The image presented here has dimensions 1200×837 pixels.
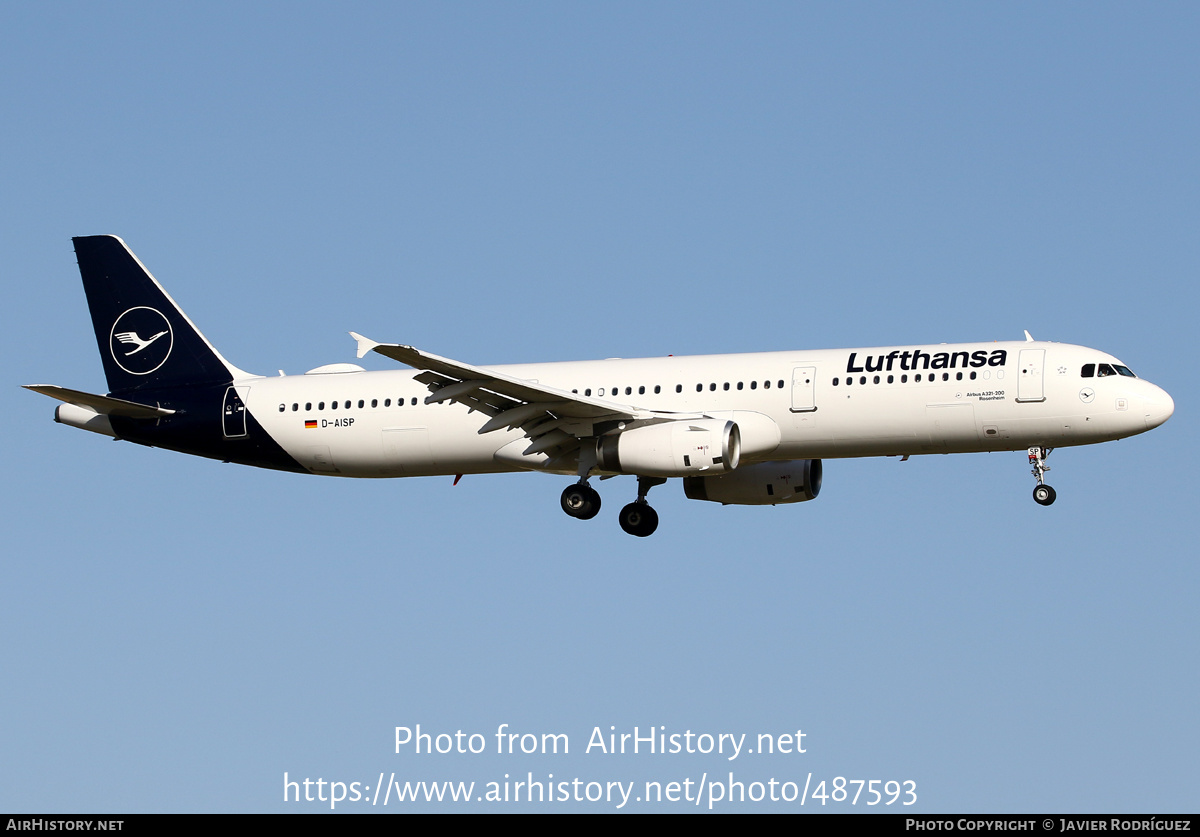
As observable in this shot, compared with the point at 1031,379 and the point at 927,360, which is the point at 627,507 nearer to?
the point at 927,360

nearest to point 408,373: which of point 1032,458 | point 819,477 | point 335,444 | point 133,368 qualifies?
point 335,444

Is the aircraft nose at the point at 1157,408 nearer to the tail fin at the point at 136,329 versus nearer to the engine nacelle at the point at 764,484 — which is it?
the engine nacelle at the point at 764,484

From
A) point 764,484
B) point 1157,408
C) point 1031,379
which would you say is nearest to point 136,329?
point 764,484

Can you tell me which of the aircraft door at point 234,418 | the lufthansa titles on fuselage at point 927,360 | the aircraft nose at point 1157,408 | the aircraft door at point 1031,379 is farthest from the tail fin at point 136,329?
the aircraft nose at point 1157,408

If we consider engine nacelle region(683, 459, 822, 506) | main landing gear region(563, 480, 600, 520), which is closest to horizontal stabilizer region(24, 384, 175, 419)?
main landing gear region(563, 480, 600, 520)

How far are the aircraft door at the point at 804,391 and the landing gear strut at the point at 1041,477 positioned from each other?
18.1 ft

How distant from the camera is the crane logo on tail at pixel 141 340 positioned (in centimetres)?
4925

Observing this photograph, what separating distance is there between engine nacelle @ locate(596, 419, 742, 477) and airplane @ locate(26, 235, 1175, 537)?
0.13ft

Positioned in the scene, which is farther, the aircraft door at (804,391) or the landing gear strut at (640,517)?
the landing gear strut at (640,517)

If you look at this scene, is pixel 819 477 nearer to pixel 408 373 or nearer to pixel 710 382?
pixel 710 382

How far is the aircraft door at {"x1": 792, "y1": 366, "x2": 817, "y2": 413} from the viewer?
140 ft

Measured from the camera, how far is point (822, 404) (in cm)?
4250

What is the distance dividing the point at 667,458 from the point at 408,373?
8.73 m

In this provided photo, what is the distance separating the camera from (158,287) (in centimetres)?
5031
